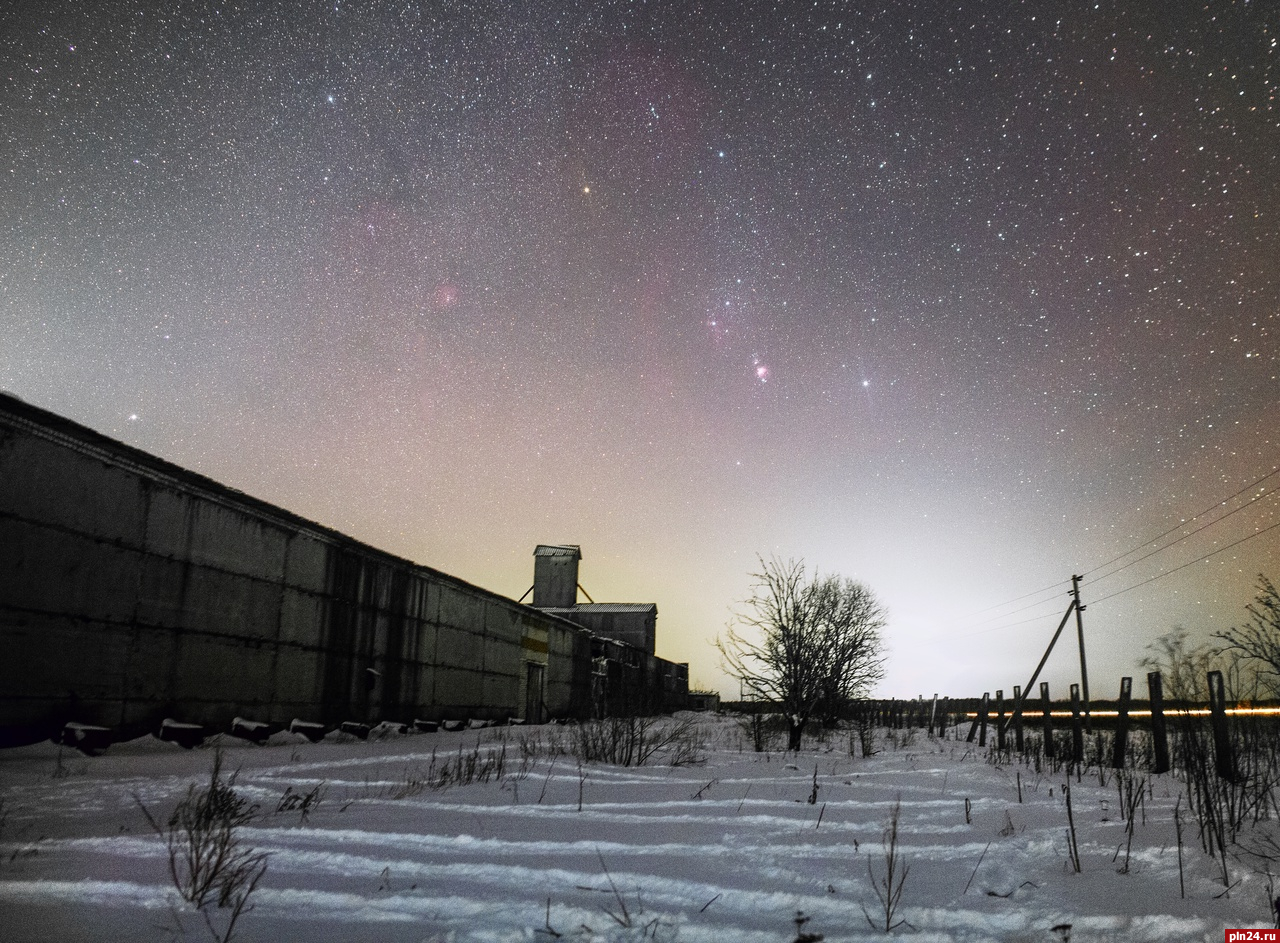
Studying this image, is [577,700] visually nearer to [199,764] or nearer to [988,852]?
[199,764]

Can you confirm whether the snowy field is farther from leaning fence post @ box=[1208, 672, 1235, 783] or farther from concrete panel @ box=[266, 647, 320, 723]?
concrete panel @ box=[266, 647, 320, 723]

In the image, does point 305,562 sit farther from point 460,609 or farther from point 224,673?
point 460,609

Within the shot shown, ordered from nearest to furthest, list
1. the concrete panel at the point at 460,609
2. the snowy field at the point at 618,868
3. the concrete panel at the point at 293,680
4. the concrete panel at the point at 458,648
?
the snowy field at the point at 618,868 → the concrete panel at the point at 293,680 → the concrete panel at the point at 458,648 → the concrete panel at the point at 460,609

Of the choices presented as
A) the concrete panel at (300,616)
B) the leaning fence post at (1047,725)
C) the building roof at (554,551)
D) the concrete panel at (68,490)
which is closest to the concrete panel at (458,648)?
the concrete panel at (300,616)

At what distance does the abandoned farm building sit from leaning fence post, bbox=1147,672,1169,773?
21.5 feet

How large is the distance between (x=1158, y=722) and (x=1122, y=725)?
0.67 metres

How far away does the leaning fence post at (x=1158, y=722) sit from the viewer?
28.3 ft

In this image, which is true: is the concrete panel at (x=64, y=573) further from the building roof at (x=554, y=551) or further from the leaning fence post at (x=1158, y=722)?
the building roof at (x=554, y=551)

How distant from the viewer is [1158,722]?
880cm

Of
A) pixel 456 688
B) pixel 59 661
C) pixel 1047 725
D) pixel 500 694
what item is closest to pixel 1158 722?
pixel 1047 725

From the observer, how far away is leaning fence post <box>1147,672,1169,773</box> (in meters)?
8.63

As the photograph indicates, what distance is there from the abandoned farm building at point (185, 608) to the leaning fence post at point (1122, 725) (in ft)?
20.6

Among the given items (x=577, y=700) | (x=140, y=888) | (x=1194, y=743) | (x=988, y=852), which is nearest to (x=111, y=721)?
(x=140, y=888)

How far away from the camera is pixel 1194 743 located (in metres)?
4.36
